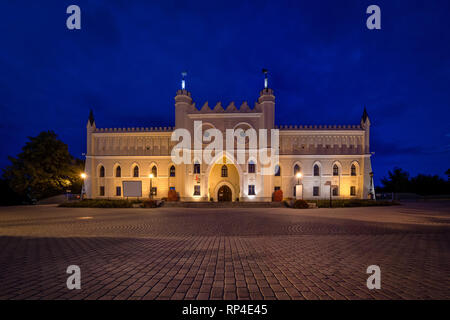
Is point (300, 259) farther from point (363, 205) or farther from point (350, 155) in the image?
point (350, 155)

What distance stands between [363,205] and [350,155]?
990 cm

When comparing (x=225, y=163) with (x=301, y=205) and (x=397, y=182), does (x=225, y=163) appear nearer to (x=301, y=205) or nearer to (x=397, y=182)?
(x=301, y=205)

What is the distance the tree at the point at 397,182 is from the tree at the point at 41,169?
6189 cm

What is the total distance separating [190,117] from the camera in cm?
2872

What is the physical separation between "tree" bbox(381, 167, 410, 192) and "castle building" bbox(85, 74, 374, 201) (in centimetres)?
2114

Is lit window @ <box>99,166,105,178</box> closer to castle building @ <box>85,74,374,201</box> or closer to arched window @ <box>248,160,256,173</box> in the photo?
castle building @ <box>85,74,374,201</box>

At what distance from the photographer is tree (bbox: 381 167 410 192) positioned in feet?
138

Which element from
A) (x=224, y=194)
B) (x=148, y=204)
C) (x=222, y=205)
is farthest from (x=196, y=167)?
(x=148, y=204)

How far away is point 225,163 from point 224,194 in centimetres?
485

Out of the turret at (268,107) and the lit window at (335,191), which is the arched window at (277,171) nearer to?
the turret at (268,107)

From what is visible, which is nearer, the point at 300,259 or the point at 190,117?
the point at 300,259

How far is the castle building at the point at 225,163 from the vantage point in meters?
27.8
